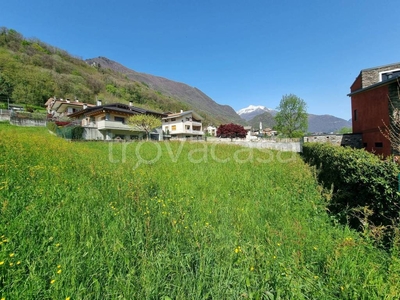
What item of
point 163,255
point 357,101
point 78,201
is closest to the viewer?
point 163,255

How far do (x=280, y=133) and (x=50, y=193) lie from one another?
152ft

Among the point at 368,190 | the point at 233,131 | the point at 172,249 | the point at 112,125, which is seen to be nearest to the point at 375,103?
the point at 368,190

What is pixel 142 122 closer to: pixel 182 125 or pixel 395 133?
pixel 182 125

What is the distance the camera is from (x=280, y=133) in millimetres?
43406

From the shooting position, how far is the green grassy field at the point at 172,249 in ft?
5.57

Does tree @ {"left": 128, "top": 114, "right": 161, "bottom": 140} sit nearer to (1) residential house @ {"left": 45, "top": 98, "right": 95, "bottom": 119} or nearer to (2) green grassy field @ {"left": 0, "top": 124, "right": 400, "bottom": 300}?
(1) residential house @ {"left": 45, "top": 98, "right": 95, "bottom": 119}

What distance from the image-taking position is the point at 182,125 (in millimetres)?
41688

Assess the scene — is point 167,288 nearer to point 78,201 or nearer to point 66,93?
point 78,201

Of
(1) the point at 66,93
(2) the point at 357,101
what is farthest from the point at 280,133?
(1) the point at 66,93

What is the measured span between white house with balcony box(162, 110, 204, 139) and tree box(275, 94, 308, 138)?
20329 millimetres

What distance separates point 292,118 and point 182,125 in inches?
1044

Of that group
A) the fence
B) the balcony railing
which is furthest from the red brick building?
the fence

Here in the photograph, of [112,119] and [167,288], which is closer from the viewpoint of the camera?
[167,288]

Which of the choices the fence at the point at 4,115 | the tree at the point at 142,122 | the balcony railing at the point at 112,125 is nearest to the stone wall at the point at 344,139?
the tree at the point at 142,122
